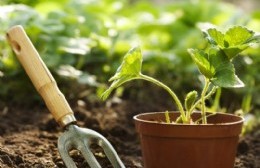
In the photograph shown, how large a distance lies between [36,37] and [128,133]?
913 millimetres

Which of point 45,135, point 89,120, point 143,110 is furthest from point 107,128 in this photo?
point 143,110

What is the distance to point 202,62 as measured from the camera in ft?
6.40

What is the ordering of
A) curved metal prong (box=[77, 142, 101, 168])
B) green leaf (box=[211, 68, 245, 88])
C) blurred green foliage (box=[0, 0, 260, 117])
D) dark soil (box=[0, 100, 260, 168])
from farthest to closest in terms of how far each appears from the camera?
blurred green foliage (box=[0, 0, 260, 117])
dark soil (box=[0, 100, 260, 168])
curved metal prong (box=[77, 142, 101, 168])
green leaf (box=[211, 68, 245, 88])

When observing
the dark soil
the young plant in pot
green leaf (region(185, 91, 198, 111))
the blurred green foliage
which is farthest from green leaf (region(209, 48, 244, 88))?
the blurred green foliage

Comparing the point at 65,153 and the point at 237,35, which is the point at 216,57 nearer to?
the point at 237,35

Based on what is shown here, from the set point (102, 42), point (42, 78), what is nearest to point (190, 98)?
point (42, 78)

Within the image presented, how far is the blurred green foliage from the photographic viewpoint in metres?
3.45

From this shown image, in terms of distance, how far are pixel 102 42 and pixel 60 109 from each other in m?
1.84

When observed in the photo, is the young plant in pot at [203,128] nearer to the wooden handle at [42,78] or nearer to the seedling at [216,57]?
the seedling at [216,57]

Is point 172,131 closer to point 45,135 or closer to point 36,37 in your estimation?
point 45,135

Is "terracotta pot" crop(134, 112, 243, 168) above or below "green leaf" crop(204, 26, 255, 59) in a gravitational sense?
below

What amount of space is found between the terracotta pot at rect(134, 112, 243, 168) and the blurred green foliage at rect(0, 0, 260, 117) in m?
1.05

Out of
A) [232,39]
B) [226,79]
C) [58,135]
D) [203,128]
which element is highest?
[232,39]

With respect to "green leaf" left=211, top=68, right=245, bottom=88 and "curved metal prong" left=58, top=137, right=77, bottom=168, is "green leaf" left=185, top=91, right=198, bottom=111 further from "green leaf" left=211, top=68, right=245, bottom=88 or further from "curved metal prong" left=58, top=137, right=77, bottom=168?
"curved metal prong" left=58, top=137, right=77, bottom=168
